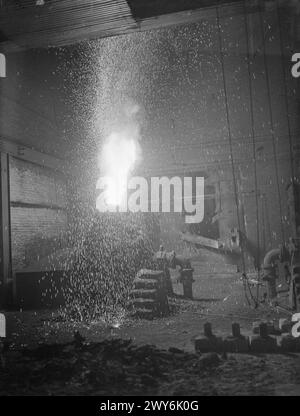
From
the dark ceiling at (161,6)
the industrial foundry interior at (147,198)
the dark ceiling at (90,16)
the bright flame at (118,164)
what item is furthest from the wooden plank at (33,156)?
the dark ceiling at (161,6)

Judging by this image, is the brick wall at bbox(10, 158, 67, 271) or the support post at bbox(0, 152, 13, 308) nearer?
the support post at bbox(0, 152, 13, 308)

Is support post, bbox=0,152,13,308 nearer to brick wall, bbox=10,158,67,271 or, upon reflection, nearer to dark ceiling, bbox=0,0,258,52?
brick wall, bbox=10,158,67,271

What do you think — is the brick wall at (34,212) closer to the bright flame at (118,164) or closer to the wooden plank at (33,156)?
the wooden plank at (33,156)

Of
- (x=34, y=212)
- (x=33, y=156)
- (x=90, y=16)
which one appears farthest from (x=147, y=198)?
(x=90, y=16)

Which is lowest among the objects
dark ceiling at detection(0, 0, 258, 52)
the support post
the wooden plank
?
the support post

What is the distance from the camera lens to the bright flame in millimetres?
13315

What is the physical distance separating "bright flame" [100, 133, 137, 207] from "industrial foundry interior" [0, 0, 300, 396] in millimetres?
58

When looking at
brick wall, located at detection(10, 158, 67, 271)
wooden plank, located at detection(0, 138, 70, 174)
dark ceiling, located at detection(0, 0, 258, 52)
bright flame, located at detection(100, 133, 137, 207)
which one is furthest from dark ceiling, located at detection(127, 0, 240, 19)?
bright flame, located at detection(100, 133, 137, 207)

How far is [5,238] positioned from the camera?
8.48 meters

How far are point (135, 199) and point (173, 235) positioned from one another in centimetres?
218

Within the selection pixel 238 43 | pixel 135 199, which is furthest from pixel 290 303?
pixel 238 43

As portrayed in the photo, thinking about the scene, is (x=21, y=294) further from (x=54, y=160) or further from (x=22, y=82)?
(x=22, y=82)
